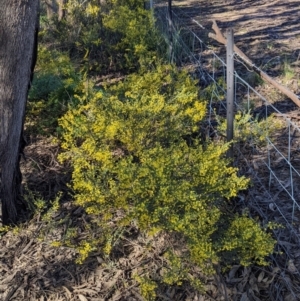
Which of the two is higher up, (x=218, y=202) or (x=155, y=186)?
(x=155, y=186)

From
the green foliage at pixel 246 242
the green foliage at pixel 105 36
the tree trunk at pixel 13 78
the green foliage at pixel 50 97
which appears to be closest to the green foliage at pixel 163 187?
the green foliage at pixel 246 242

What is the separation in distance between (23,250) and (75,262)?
1.34 feet

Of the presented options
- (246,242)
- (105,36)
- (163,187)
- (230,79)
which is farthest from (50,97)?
(105,36)

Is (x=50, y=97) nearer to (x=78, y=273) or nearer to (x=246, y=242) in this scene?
A: (x=78, y=273)

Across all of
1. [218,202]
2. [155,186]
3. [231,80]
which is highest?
[231,80]

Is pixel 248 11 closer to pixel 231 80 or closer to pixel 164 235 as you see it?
pixel 231 80

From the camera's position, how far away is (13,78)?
300 cm

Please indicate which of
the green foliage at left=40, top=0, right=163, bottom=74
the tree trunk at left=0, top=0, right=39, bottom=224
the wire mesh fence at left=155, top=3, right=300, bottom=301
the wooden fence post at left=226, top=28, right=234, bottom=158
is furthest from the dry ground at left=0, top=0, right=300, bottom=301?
the green foliage at left=40, top=0, right=163, bottom=74

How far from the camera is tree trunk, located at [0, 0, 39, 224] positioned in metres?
2.91

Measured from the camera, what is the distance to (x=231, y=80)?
3.16m

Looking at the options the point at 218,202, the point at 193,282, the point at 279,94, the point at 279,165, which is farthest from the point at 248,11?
the point at 193,282

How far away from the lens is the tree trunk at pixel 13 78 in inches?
115

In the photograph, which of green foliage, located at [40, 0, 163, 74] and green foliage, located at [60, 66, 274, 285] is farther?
green foliage, located at [40, 0, 163, 74]

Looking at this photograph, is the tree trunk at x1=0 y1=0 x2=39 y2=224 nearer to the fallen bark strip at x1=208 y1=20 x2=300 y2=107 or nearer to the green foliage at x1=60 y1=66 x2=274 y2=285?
the green foliage at x1=60 y1=66 x2=274 y2=285
